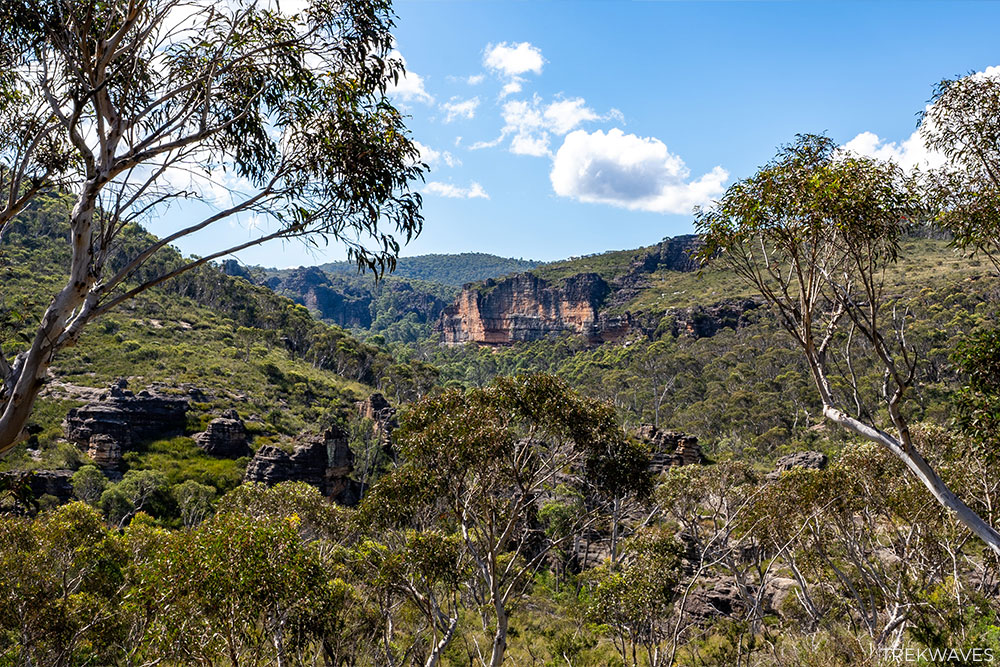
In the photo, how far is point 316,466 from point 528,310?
4431 inches

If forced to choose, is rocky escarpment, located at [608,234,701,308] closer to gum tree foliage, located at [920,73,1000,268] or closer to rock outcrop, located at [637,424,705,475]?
rock outcrop, located at [637,424,705,475]

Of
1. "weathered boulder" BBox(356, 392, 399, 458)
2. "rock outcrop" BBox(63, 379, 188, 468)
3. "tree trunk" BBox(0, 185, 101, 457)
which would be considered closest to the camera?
"tree trunk" BBox(0, 185, 101, 457)

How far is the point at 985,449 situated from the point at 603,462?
692cm

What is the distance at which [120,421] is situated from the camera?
3875 cm

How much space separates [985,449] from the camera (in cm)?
820

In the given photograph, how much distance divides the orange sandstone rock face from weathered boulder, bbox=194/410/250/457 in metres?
95.5

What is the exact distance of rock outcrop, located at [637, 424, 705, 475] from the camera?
40.0 meters

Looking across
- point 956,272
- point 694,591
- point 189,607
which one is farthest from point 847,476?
point 956,272

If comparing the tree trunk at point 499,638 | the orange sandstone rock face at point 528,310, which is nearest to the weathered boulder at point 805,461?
the tree trunk at point 499,638

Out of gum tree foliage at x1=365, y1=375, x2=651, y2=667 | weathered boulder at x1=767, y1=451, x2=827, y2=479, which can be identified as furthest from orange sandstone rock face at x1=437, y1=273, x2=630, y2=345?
gum tree foliage at x1=365, y1=375, x2=651, y2=667

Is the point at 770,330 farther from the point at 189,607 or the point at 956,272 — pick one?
the point at 189,607

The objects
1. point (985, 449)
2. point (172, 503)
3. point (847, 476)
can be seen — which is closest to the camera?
point (985, 449)

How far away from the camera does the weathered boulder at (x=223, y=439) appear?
40.6 metres

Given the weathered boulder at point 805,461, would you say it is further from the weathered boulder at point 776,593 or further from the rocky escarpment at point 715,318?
the rocky escarpment at point 715,318
